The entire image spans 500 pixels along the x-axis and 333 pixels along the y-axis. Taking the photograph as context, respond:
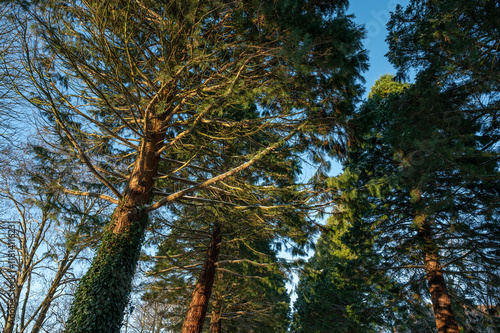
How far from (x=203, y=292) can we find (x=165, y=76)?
17.6 ft

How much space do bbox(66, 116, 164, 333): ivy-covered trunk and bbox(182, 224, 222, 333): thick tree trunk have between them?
276 cm

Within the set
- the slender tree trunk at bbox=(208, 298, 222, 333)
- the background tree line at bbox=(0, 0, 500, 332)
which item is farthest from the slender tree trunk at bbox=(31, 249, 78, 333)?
the slender tree trunk at bbox=(208, 298, 222, 333)

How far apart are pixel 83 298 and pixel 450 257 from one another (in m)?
8.40

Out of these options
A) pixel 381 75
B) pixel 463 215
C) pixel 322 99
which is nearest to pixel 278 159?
pixel 322 99

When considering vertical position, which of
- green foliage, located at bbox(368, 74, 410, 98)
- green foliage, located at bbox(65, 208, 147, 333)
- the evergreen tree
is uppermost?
green foliage, located at bbox(368, 74, 410, 98)

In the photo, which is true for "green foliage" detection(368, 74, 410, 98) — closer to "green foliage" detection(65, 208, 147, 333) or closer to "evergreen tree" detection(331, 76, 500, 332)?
"evergreen tree" detection(331, 76, 500, 332)

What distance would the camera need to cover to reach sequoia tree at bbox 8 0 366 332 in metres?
4.06

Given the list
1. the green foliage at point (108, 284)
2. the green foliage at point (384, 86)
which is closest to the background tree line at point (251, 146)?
the green foliage at point (108, 284)

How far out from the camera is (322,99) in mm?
5203

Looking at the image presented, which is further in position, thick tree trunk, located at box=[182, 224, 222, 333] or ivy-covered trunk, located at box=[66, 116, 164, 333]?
thick tree trunk, located at box=[182, 224, 222, 333]

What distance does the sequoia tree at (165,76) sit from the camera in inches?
160

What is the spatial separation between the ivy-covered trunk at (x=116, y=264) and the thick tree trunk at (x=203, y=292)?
2763 mm

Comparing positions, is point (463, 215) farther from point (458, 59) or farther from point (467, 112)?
point (458, 59)

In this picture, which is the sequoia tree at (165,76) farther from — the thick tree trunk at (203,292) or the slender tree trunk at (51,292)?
the slender tree trunk at (51,292)
